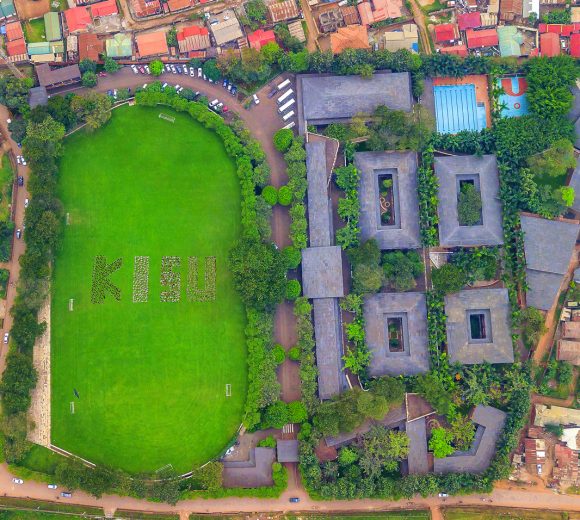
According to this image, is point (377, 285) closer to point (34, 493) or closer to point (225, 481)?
point (225, 481)

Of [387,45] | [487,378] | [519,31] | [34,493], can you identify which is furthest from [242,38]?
[34,493]

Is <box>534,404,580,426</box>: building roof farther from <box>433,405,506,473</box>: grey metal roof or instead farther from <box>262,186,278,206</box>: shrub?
<box>262,186,278,206</box>: shrub

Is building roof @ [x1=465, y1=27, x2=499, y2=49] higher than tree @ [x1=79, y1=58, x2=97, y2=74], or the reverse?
tree @ [x1=79, y1=58, x2=97, y2=74]

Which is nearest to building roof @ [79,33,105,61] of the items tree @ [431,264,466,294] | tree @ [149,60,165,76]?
tree @ [149,60,165,76]

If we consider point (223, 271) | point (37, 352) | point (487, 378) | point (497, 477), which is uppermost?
point (223, 271)

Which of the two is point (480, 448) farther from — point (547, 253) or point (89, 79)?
point (89, 79)

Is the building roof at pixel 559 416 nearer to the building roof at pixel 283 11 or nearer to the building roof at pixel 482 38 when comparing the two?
the building roof at pixel 482 38

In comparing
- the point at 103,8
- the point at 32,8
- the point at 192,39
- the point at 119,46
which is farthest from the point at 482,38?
the point at 32,8

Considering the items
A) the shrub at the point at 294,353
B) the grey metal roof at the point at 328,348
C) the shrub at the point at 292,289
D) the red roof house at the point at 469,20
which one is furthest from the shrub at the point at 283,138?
the red roof house at the point at 469,20
